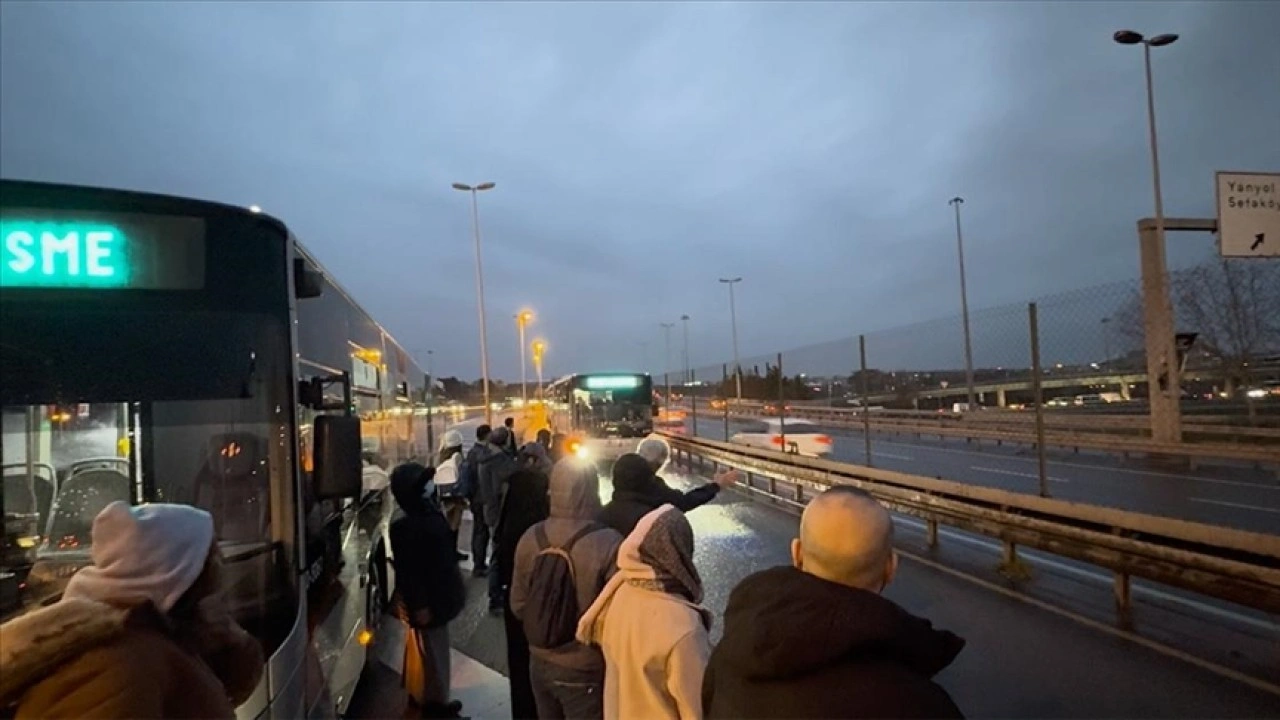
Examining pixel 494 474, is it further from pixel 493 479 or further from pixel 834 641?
pixel 834 641

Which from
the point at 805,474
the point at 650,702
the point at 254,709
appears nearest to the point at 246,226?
the point at 254,709

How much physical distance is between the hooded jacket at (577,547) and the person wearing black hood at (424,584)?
1683mm

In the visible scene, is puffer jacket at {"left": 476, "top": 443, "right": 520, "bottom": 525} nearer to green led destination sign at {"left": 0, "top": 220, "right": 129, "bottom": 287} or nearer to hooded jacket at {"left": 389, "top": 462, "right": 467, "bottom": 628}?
hooded jacket at {"left": 389, "top": 462, "right": 467, "bottom": 628}

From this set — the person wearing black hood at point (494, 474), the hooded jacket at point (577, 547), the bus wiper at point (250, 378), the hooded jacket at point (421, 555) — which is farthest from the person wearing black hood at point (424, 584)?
the person wearing black hood at point (494, 474)

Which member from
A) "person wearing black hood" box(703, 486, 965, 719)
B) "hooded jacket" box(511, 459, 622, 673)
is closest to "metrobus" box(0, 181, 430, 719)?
"hooded jacket" box(511, 459, 622, 673)

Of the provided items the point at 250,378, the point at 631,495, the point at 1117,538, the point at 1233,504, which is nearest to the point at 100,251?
the point at 250,378

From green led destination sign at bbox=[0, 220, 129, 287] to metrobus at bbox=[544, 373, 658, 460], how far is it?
24410 millimetres

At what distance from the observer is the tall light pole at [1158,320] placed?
1089cm

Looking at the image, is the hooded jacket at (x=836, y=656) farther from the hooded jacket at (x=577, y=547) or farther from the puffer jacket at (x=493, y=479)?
the puffer jacket at (x=493, y=479)

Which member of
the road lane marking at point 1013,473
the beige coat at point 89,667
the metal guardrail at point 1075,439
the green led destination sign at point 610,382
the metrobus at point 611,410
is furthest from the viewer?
the green led destination sign at point 610,382

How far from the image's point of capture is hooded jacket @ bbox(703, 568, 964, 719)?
68.0 inches

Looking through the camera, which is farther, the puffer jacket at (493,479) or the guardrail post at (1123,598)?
the puffer jacket at (493,479)

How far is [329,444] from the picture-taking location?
382 centimetres

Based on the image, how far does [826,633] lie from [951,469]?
751 inches
